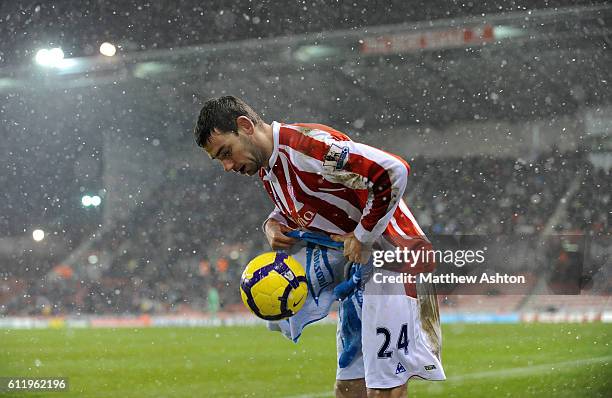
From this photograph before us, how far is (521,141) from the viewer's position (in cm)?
817

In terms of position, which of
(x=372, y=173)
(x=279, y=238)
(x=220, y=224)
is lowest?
(x=279, y=238)

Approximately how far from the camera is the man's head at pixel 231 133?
1.67m

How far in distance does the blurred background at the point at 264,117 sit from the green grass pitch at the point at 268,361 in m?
1.68

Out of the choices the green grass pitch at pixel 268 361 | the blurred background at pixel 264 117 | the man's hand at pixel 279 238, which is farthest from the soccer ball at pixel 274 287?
the blurred background at pixel 264 117

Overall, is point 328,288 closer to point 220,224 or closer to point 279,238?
point 279,238

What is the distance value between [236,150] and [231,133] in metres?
0.04

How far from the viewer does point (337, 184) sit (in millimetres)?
1686

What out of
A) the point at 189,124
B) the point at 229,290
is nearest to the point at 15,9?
the point at 189,124

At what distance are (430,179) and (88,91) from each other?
3.80 meters

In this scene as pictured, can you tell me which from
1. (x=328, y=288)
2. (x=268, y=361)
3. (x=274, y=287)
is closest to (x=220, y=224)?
(x=268, y=361)

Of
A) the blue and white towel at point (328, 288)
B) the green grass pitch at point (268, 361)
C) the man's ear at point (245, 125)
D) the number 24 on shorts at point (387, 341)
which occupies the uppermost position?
the man's ear at point (245, 125)

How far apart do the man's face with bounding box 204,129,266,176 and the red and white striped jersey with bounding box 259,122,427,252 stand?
0.13ft

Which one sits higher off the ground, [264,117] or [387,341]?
[264,117]

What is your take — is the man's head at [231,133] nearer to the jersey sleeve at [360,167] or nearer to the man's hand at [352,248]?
the jersey sleeve at [360,167]
